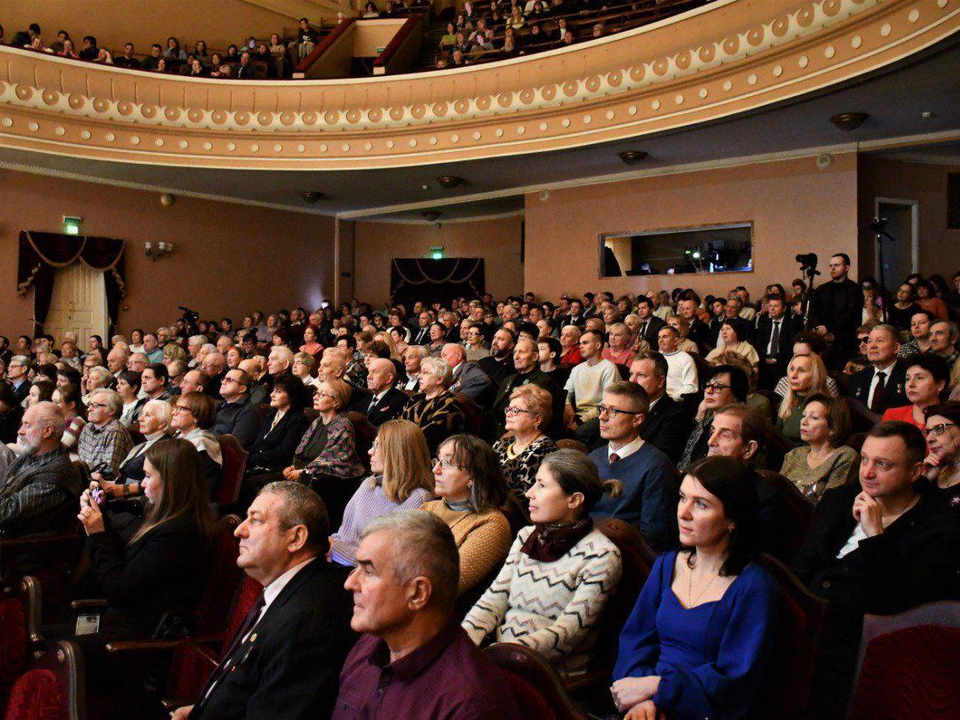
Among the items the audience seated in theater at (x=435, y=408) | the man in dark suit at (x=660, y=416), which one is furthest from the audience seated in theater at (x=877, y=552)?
the audience seated in theater at (x=435, y=408)

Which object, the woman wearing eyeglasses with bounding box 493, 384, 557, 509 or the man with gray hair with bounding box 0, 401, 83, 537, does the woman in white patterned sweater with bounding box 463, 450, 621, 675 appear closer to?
the woman wearing eyeglasses with bounding box 493, 384, 557, 509

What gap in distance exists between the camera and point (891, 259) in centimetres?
880

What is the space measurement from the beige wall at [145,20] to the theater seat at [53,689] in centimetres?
1065

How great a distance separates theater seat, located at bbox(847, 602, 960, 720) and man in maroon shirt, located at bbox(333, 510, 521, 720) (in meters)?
0.70

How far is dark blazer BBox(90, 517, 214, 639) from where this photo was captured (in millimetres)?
2271

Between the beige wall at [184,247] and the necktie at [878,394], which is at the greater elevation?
the beige wall at [184,247]

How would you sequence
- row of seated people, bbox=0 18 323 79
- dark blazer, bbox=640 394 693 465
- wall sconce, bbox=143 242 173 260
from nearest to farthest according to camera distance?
dark blazer, bbox=640 394 693 465 → row of seated people, bbox=0 18 323 79 → wall sconce, bbox=143 242 173 260

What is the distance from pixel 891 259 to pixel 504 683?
347 inches

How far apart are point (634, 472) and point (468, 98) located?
Result: 23.8ft

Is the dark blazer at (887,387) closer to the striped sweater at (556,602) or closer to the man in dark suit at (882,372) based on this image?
the man in dark suit at (882,372)

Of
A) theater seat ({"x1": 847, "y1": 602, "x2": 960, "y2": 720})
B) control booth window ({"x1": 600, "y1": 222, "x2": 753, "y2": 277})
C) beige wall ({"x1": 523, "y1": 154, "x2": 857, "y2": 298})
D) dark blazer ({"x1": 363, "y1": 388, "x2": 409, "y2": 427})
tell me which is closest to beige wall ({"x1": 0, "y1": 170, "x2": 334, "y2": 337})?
beige wall ({"x1": 523, "y1": 154, "x2": 857, "y2": 298})

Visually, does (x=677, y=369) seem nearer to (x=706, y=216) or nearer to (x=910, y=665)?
(x=910, y=665)

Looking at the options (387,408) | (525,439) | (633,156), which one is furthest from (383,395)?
(633,156)

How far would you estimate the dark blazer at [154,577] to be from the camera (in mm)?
2271
